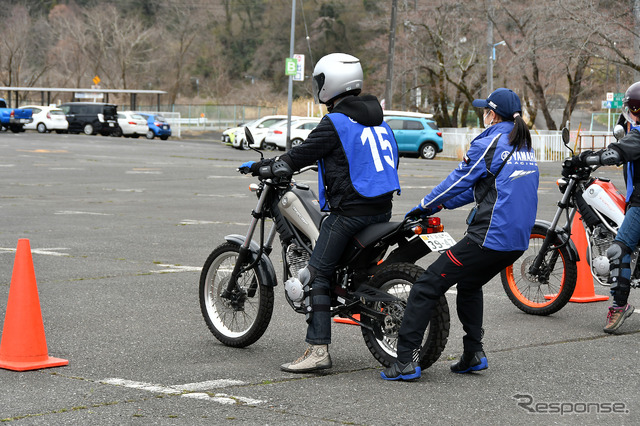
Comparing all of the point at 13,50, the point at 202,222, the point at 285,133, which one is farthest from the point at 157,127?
the point at 202,222

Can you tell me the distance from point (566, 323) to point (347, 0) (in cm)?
8381

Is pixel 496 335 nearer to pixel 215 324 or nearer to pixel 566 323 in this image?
pixel 566 323

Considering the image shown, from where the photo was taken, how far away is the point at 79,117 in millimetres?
53188

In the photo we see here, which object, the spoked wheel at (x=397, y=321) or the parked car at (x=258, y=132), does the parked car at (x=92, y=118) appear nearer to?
the parked car at (x=258, y=132)

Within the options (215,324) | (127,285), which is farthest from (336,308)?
(127,285)

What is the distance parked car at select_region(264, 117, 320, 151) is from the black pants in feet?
113

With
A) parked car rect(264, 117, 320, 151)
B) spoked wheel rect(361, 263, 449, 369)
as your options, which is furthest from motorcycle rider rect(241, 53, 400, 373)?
parked car rect(264, 117, 320, 151)

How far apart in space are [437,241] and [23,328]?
2517 mm

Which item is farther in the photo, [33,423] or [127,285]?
[127,285]

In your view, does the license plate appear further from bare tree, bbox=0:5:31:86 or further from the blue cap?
bare tree, bbox=0:5:31:86

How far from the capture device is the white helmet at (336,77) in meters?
6.01

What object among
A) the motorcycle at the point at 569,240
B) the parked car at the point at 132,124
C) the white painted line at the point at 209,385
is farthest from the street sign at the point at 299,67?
the white painted line at the point at 209,385

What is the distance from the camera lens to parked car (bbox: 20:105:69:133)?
53438 mm

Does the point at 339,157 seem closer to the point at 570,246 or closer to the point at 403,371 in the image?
the point at 403,371
